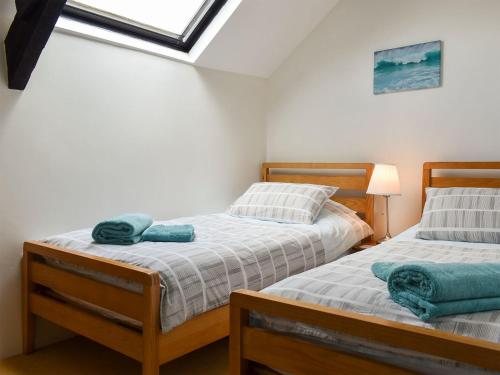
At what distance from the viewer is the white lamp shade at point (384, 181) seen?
9.50ft

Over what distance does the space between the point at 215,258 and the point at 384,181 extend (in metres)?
1.39

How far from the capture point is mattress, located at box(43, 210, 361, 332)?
183 centimetres

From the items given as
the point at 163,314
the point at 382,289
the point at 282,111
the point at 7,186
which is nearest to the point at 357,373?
the point at 382,289

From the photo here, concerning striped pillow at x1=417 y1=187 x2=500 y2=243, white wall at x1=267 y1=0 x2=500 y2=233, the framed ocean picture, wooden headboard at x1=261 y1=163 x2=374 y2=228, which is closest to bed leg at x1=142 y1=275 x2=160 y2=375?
striped pillow at x1=417 y1=187 x2=500 y2=243

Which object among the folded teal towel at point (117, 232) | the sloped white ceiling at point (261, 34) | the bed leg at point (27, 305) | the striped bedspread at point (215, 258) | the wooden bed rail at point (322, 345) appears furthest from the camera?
the sloped white ceiling at point (261, 34)

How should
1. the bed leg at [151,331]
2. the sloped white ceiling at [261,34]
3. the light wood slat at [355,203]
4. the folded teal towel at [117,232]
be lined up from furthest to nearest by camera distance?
the light wood slat at [355,203], the sloped white ceiling at [261,34], the folded teal towel at [117,232], the bed leg at [151,331]

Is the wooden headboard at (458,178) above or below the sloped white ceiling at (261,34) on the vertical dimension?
below

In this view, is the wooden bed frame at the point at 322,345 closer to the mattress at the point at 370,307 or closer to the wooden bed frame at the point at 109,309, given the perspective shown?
the mattress at the point at 370,307

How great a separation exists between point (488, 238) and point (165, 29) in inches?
91.6

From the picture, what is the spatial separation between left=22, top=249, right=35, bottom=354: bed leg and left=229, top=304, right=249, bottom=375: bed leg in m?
1.31

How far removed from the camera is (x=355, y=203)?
10.7 ft

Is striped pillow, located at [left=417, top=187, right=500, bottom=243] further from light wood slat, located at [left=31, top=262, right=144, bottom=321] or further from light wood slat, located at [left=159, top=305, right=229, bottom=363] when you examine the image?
light wood slat, located at [left=31, top=262, right=144, bottom=321]

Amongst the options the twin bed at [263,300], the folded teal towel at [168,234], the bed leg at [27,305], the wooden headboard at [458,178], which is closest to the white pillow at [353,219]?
the twin bed at [263,300]

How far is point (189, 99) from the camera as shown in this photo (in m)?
3.19
